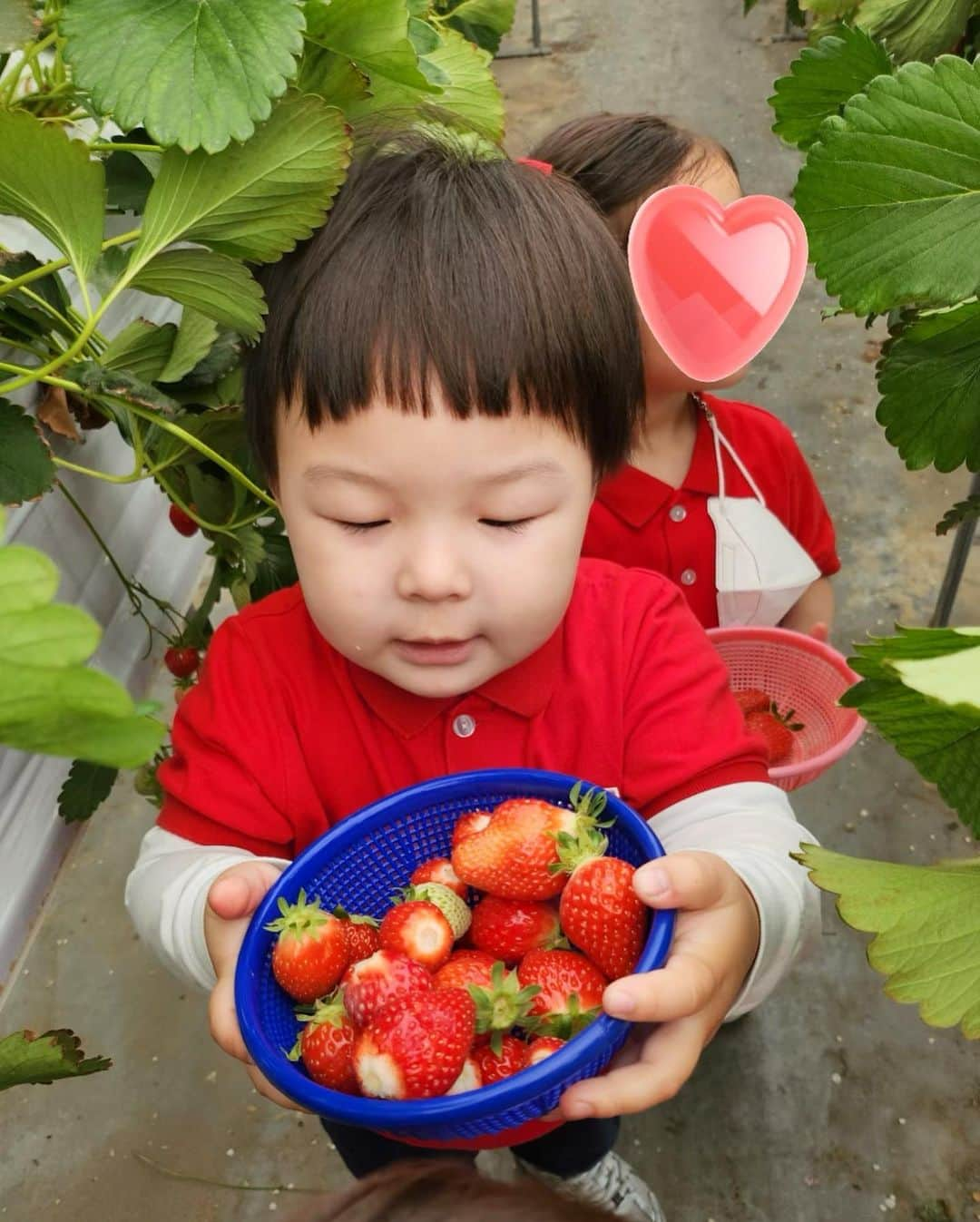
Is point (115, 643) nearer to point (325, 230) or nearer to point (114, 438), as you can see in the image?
point (114, 438)

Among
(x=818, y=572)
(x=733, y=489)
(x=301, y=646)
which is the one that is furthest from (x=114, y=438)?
(x=818, y=572)

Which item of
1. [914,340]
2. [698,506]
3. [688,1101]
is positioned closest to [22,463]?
[914,340]

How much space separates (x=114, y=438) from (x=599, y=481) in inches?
19.9

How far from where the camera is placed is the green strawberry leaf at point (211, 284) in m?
0.68

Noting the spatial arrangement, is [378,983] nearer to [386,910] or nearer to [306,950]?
[306,950]

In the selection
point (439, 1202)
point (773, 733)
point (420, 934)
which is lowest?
point (773, 733)

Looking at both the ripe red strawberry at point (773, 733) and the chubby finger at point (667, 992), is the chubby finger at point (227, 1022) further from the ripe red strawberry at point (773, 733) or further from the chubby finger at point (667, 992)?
the ripe red strawberry at point (773, 733)

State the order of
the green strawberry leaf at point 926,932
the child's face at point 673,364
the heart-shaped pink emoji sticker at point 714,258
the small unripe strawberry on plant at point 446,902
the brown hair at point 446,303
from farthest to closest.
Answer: the child's face at point 673,364, the heart-shaped pink emoji sticker at point 714,258, the small unripe strawberry on plant at point 446,902, the brown hair at point 446,303, the green strawberry leaf at point 926,932

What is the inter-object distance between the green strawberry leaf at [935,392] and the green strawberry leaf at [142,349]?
1.77 ft

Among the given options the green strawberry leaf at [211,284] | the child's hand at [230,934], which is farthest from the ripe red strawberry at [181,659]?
the green strawberry leaf at [211,284]

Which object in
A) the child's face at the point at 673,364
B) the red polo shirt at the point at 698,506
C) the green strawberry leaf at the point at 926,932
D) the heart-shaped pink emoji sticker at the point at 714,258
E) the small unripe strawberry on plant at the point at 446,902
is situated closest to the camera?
the green strawberry leaf at the point at 926,932

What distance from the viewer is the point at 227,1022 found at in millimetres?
719

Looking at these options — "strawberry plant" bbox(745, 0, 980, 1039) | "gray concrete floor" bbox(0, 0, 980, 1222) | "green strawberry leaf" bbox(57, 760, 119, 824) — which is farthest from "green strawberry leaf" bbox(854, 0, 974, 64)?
"gray concrete floor" bbox(0, 0, 980, 1222)

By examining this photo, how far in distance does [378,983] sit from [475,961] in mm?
89
